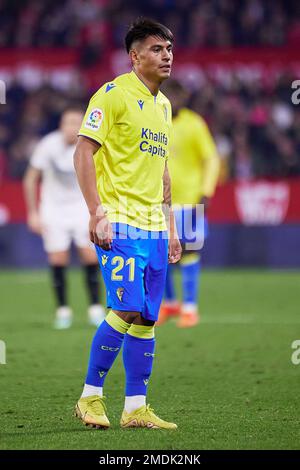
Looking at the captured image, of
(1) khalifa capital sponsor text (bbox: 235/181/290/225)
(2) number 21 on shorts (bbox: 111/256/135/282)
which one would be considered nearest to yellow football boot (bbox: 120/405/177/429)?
(2) number 21 on shorts (bbox: 111/256/135/282)

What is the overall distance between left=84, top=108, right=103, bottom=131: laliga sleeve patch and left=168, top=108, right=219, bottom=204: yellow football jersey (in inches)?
215

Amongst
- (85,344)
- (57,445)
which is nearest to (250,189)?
(85,344)

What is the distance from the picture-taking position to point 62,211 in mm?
11219

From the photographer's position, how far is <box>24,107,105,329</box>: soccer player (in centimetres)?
1093

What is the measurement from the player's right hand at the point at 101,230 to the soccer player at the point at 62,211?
18.0 ft

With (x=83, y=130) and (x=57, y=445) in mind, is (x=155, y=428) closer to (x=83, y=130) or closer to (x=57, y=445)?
(x=57, y=445)

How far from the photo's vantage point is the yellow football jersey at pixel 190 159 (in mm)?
10984

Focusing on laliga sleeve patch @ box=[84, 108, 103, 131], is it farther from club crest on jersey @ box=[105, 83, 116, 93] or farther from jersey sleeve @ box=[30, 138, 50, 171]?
jersey sleeve @ box=[30, 138, 50, 171]

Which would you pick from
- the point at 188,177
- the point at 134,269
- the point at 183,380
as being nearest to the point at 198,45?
the point at 188,177

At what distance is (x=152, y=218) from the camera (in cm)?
570

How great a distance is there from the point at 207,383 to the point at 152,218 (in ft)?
6.39

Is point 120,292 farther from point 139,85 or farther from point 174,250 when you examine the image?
point 139,85

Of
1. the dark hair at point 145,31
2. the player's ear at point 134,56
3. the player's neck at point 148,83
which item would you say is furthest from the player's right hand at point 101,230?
the dark hair at point 145,31
